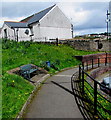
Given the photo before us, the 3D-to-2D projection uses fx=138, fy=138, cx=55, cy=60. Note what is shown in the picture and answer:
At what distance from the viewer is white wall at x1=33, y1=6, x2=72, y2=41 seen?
2970cm

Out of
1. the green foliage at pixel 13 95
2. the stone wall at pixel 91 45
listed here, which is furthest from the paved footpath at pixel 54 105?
the stone wall at pixel 91 45

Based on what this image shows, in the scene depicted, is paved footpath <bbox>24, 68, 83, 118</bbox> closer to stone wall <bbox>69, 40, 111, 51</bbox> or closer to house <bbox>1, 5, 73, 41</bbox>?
stone wall <bbox>69, 40, 111, 51</bbox>

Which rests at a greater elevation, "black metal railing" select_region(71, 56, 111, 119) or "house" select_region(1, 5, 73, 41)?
"house" select_region(1, 5, 73, 41)

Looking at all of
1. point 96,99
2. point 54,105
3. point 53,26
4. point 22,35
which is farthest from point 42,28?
point 96,99

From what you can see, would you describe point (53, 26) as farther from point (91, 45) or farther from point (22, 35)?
point (91, 45)

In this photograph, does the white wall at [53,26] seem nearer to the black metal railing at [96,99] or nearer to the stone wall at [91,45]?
the stone wall at [91,45]

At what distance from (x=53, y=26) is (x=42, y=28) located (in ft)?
9.56

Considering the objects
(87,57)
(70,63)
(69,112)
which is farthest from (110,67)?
Answer: (69,112)

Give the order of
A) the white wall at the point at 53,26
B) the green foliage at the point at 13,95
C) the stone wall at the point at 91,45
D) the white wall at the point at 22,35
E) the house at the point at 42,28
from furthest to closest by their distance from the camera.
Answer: the white wall at the point at 53,26 < the white wall at the point at 22,35 < the house at the point at 42,28 < the stone wall at the point at 91,45 < the green foliage at the point at 13,95

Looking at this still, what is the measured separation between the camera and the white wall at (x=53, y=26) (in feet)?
97.5

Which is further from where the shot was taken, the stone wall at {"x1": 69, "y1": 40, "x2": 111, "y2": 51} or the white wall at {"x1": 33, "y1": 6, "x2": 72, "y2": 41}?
the white wall at {"x1": 33, "y1": 6, "x2": 72, "y2": 41}

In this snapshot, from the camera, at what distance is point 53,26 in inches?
1232

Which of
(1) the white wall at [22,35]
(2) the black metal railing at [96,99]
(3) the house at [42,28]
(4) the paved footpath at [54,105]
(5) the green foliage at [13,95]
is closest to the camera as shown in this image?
(2) the black metal railing at [96,99]

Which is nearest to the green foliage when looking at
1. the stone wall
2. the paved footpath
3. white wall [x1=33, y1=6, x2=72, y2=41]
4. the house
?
the paved footpath
